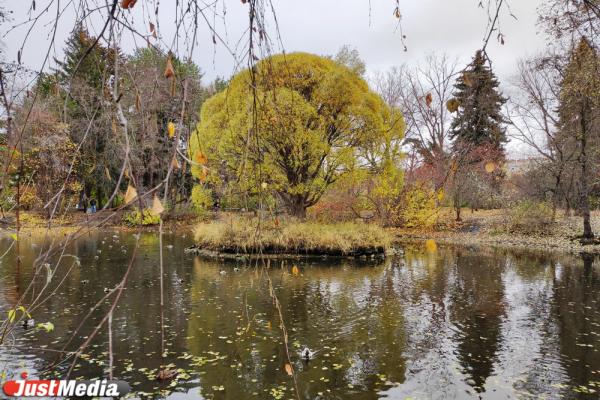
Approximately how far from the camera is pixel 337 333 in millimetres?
5793

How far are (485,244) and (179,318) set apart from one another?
14.0 m

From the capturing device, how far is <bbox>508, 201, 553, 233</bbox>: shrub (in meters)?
18.0

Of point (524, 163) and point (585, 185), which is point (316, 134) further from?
point (524, 163)

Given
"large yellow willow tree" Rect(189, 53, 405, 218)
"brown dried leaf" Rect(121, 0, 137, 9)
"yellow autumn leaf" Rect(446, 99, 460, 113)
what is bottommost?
"yellow autumn leaf" Rect(446, 99, 460, 113)

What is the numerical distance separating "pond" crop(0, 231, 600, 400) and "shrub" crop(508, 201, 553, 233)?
8.14 metres

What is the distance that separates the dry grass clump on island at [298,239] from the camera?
12328 millimetres

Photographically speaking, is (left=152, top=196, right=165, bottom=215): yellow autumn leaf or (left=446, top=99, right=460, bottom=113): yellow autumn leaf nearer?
(left=152, top=196, right=165, bottom=215): yellow autumn leaf

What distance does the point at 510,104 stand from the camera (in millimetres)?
20500

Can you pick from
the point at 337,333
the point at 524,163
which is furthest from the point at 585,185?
the point at 337,333

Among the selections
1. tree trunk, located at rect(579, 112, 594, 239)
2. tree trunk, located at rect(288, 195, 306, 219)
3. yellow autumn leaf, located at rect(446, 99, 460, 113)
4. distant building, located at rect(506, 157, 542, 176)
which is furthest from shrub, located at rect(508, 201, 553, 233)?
yellow autumn leaf, located at rect(446, 99, 460, 113)

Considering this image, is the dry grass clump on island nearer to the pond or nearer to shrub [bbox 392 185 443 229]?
the pond

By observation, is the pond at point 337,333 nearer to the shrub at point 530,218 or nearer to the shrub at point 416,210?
the shrub at point 530,218

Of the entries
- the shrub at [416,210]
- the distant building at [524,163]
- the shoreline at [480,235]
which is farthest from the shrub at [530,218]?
the shrub at [416,210]

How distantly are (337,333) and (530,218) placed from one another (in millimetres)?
15561
